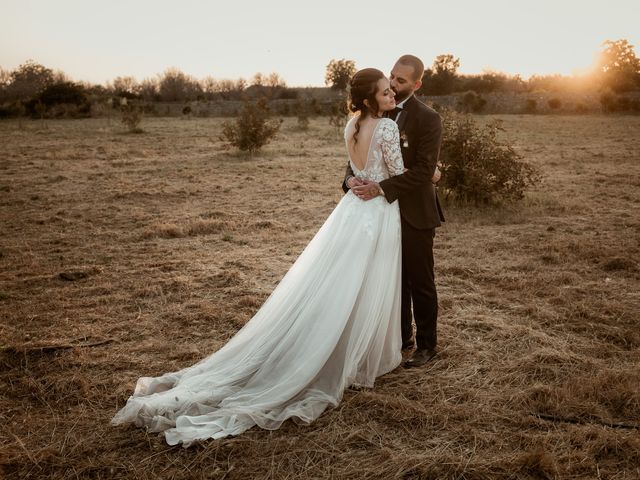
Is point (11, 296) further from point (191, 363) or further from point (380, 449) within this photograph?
point (380, 449)

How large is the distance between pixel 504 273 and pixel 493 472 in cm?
365

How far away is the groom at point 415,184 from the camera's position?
11.7ft

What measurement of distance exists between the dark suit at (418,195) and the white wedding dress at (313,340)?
116mm

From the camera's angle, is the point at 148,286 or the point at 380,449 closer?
the point at 380,449

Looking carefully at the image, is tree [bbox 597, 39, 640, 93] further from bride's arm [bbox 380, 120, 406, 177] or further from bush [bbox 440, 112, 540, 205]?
bride's arm [bbox 380, 120, 406, 177]

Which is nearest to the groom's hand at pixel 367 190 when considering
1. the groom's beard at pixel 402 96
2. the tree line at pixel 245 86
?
the groom's beard at pixel 402 96

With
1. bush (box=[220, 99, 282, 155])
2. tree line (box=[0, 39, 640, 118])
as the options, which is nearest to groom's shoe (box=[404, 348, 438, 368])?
bush (box=[220, 99, 282, 155])

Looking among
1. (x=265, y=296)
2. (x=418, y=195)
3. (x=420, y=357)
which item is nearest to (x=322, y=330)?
(x=420, y=357)

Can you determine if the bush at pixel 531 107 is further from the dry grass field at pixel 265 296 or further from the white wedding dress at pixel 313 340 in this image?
→ the white wedding dress at pixel 313 340

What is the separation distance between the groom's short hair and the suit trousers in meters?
1.07

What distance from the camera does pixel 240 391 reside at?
128 inches

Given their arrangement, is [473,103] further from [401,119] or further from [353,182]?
[353,182]

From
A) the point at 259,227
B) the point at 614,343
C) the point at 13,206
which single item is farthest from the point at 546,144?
the point at 13,206

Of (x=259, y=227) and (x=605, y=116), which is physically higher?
(x=605, y=116)
